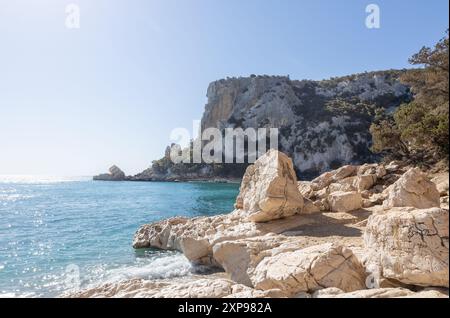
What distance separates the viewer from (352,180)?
23.3 m

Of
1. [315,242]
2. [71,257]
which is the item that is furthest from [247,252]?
[71,257]

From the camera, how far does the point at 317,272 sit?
7.61m

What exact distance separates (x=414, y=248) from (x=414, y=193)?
717cm

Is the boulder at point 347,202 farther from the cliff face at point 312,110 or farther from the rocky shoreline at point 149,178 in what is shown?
the rocky shoreline at point 149,178

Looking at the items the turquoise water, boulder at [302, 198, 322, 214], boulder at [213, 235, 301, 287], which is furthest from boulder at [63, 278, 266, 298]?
boulder at [302, 198, 322, 214]

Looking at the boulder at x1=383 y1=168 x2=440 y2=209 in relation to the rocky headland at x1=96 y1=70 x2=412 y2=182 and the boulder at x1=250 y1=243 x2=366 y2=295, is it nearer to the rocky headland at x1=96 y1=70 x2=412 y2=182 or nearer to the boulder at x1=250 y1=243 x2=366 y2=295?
the boulder at x1=250 y1=243 x2=366 y2=295

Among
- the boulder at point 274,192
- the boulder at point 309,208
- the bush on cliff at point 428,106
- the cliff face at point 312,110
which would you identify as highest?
the cliff face at point 312,110

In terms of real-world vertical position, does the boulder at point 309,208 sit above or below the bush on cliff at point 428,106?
below

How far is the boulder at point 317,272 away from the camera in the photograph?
24.6 feet

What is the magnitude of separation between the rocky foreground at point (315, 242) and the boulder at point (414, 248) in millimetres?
19

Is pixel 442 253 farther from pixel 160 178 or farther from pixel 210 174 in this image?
pixel 160 178

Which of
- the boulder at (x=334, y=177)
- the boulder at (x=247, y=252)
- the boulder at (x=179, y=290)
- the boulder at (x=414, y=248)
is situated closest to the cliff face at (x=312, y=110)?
→ the boulder at (x=334, y=177)

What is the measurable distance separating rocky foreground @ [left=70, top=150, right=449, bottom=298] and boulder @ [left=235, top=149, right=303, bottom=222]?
0.05 metres
